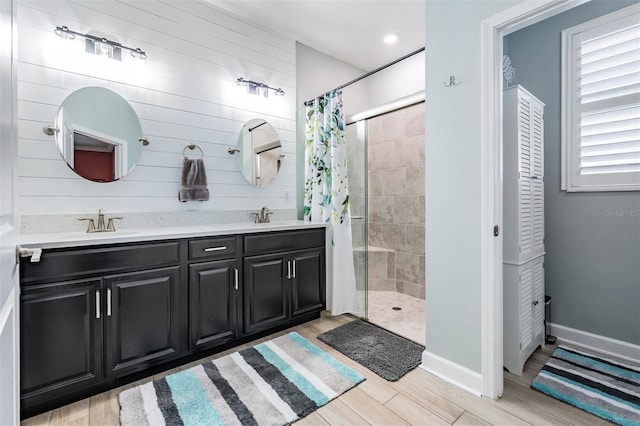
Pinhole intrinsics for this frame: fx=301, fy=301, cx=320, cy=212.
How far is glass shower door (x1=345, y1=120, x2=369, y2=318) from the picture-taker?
294 cm

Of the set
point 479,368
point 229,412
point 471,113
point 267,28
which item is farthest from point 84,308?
point 267,28

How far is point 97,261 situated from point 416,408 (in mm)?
1987

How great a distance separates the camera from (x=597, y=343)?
2.29m

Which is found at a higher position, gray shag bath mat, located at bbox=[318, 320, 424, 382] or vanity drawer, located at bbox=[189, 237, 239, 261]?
vanity drawer, located at bbox=[189, 237, 239, 261]

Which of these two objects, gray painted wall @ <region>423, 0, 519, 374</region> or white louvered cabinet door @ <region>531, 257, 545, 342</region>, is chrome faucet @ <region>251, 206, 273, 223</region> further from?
white louvered cabinet door @ <region>531, 257, 545, 342</region>

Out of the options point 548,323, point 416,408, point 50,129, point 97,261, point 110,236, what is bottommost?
point 416,408

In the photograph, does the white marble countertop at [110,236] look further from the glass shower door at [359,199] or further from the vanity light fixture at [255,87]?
the vanity light fixture at [255,87]

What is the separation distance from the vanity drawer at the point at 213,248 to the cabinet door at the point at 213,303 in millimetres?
50

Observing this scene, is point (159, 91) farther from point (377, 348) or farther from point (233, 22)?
point (377, 348)

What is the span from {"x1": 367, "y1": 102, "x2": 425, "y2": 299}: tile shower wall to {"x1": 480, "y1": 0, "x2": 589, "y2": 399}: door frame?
1.74m

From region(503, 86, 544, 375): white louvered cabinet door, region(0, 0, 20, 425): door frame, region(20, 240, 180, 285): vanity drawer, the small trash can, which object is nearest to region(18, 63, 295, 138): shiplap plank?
region(20, 240, 180, 285): vanity drawer

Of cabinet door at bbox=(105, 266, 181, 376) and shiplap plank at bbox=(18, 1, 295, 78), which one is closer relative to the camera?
cabinet door at bbox=(105, 266, 181, 376)

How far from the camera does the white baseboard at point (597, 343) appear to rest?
215 centimetres

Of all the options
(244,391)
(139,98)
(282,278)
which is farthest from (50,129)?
(244,391)
